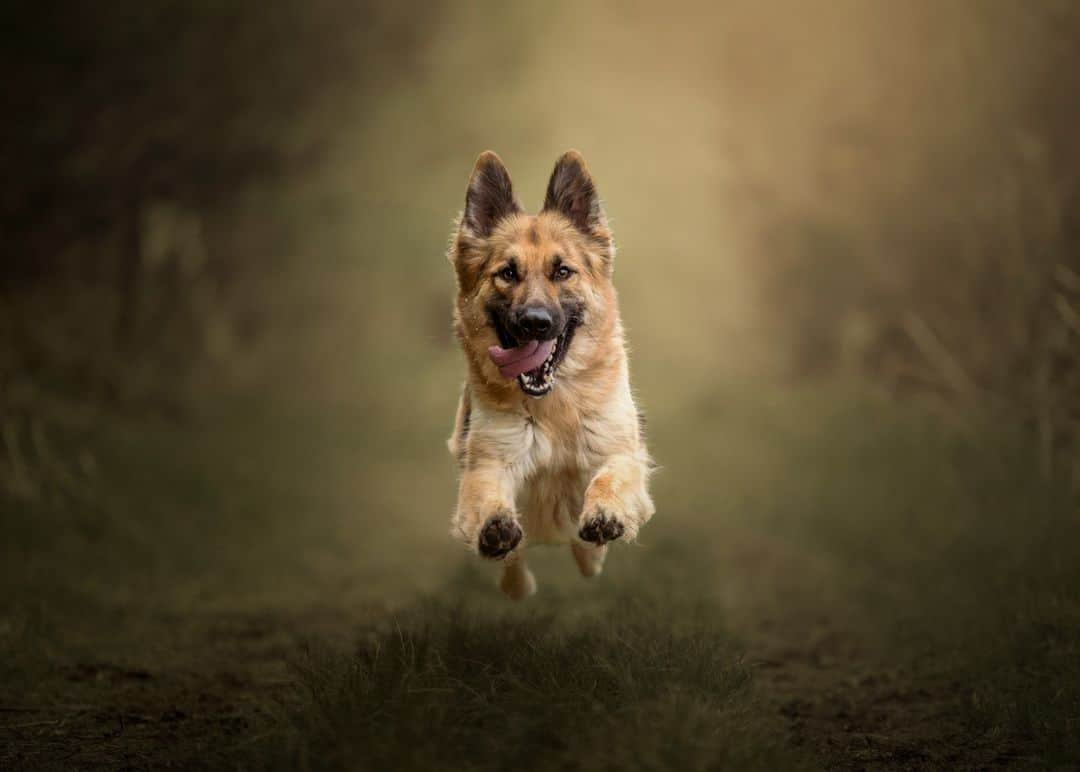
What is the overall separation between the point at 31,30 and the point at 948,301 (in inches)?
320

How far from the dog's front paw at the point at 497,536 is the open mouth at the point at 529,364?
1.75ft

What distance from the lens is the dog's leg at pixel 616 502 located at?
416cm

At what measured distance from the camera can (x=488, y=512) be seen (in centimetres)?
425

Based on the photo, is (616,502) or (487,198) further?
(487,198)

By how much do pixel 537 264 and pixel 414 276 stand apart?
12.5 metres

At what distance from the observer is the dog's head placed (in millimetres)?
4691

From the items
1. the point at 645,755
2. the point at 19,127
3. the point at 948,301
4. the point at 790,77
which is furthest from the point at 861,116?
the point at 645,755

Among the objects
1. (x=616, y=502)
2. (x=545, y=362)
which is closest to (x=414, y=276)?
(x=545, y=362)

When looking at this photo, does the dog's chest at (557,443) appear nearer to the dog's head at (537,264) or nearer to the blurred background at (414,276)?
the dog's head at (537,264)

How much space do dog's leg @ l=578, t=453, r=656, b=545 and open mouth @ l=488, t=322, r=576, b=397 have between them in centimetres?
44

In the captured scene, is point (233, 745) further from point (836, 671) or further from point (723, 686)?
point (836, 671)

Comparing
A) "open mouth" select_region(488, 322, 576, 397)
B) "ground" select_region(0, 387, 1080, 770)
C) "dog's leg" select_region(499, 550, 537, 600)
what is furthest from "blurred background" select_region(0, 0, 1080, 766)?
"open mouth" select_region(488, 322, 576, 397)

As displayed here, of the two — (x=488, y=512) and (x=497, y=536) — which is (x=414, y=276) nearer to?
(x=488, y=512)

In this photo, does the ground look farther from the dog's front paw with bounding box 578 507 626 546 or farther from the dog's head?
the dog's head
